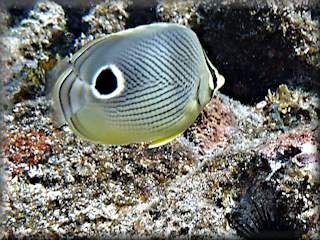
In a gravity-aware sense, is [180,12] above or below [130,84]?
above

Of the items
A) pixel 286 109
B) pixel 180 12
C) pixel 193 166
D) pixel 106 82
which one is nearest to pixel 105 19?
pixel 180 12

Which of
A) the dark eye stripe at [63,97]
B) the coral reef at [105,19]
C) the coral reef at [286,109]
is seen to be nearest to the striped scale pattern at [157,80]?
the dark eye stripe at [63,97]

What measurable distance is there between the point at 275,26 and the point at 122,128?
12.2 feet

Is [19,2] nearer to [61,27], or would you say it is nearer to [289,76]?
[61,27]

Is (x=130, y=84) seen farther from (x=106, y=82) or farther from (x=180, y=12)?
(x=180, y=12)

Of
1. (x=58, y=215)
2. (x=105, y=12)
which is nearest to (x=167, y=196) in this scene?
(x=58, y=215)

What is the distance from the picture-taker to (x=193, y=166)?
10.7 ft

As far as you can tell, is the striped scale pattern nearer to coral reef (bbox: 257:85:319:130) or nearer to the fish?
the fish

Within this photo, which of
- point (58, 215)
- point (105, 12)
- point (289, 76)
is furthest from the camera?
point (105, 12)

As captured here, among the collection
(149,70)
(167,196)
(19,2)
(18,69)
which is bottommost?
(167,196)

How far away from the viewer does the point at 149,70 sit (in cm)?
139

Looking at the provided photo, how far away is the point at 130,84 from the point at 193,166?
1.99 meters

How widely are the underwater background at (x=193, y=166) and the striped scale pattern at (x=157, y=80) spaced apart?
3.81ft

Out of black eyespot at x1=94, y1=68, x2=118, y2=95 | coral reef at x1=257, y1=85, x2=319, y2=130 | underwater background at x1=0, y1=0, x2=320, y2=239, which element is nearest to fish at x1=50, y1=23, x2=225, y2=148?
black eyespot at x1=94, y1=68, x2=118, y2=95
